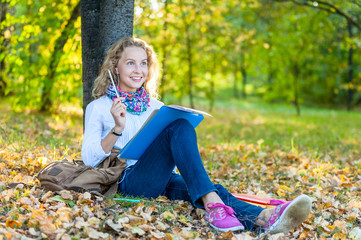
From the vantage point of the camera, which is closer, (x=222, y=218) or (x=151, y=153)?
(x=222, y=218)

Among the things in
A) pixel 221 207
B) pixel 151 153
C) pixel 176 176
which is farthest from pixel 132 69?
pixel 221 207

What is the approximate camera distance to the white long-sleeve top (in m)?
2.81

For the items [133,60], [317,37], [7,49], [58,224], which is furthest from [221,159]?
[317,37]

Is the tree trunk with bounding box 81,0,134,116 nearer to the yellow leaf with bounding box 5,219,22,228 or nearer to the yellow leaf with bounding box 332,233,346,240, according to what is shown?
the yellow leaf with bounding box 5,219,22,228

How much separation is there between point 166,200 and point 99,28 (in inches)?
72.4

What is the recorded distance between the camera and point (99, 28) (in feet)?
12.1

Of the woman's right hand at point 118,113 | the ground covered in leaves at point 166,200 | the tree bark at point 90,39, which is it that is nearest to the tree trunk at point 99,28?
the tree bark at point 90,39

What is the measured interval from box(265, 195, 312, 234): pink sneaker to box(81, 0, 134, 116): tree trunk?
2217 mm

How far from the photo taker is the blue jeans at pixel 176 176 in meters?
2.67

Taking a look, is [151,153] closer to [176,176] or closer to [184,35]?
[176,176]

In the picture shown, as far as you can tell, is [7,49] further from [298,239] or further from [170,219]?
[298,239]

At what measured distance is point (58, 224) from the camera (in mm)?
2242

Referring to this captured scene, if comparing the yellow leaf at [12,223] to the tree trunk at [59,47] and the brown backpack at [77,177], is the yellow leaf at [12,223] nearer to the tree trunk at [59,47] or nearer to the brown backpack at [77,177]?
the brown backpack at [77,177]

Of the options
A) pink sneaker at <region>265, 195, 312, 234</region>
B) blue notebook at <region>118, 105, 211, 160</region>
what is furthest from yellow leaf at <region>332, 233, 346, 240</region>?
blue notebook at <region>118, 105, 211, 160</region>
